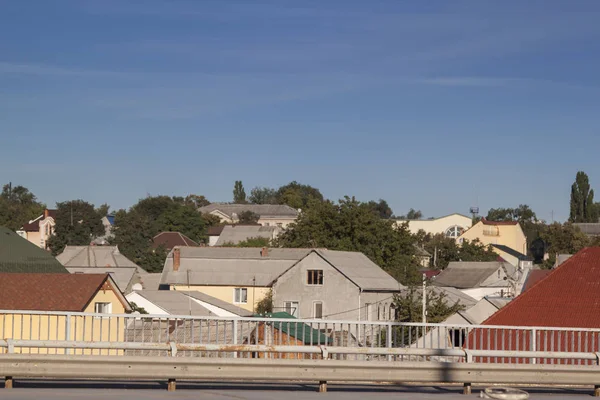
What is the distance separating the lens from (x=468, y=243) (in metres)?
120

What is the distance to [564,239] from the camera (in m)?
122

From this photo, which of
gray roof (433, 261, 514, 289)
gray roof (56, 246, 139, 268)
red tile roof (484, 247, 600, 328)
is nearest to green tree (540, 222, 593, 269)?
gray roof (433, 261, 514, 289)

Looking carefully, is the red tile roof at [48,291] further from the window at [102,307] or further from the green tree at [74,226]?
the green tree at [74,226]

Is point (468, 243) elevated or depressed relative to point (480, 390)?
elevated

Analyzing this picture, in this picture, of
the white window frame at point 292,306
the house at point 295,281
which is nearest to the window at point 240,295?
the house at point 295,281

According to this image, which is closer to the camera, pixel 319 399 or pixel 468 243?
pixel 319 399

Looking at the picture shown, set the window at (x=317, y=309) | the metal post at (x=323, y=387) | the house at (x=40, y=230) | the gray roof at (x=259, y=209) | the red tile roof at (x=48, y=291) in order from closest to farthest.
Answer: the metal post at (x=323, y=387)
the red tile roof at (x=48, y=291)
the window at (x=317, y=309)
the house at (x=40, y=230)
the gray roof at (x=259, y=209)

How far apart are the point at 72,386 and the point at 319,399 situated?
128 inches

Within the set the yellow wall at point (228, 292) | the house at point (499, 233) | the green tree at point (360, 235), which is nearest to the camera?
the yellow wall at point (228, 292)

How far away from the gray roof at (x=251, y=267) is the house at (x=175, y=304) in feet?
37.8

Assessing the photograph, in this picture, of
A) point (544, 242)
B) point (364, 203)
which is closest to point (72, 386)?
point (364, 203)

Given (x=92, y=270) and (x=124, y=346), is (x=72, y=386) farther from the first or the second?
(x=92, y=270)

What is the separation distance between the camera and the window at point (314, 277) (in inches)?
2527

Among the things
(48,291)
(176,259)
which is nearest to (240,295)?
(176,259)
